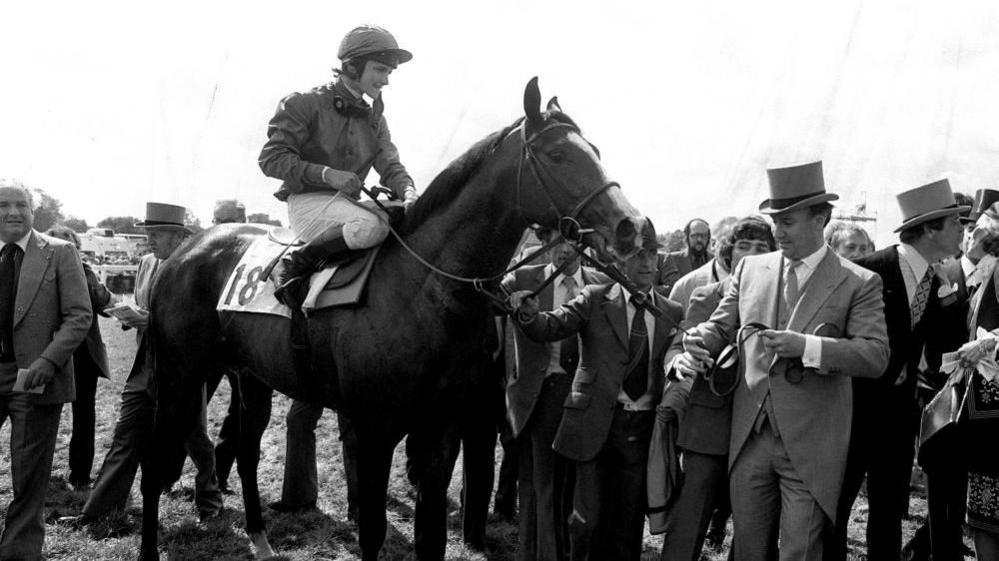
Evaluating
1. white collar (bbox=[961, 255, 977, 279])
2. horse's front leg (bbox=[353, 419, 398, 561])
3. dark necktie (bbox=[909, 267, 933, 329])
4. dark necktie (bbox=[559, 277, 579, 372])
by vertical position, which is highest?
white collar (bbox=[961, 255, 977, 279])

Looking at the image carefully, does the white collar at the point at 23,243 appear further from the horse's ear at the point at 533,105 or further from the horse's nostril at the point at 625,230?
the horse's nostril at the point at 625,230

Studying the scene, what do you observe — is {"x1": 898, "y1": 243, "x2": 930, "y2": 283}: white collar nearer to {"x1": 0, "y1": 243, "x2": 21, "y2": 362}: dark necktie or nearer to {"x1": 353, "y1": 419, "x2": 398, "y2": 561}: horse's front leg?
{"x1": 353, "y1": 419, "x2": 398, "y2": 561}: horse's front leg

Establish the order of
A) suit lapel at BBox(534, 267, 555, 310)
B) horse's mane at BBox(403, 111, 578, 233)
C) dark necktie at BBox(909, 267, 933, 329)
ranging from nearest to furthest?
horse's mane at BBox(403, 111, 578, 233) < dark necktie at BBox(909, 267, 933, 329) < suit lapel at BBox(534, 267, 555, 310)

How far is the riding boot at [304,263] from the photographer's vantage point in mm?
4469

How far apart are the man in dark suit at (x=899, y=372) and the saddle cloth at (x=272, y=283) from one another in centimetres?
318

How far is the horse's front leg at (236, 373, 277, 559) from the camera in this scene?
573 centimetres

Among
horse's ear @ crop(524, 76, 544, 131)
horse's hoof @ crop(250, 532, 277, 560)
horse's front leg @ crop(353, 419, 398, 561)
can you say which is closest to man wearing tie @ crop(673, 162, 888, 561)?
horse's ear @ crop(524, 76, 544, 131)

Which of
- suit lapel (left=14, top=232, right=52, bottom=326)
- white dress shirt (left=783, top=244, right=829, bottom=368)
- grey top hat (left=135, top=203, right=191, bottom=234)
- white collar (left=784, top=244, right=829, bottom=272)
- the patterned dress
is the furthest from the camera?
grey top hat (left=135, top=203, right=191, bottom=234)

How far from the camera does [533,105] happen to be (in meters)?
3.88

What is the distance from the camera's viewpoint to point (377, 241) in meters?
4.45

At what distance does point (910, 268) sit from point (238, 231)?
4.90m

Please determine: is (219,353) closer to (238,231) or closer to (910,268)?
(238,231)

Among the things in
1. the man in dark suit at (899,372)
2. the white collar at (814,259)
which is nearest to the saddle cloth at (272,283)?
the white collar at (814,259)

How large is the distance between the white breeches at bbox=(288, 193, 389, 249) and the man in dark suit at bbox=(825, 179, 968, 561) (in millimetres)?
3200
